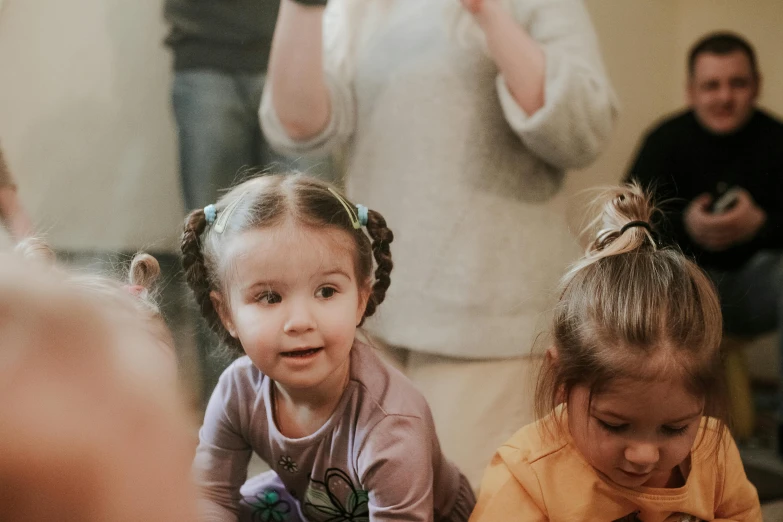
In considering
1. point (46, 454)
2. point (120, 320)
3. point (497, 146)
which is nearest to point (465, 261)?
point (497, 146)

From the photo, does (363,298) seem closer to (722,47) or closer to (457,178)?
(457,178)

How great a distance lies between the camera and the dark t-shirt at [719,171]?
1.24 m

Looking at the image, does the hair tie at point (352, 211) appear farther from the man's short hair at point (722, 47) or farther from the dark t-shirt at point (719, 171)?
the man's short hair at point (722, 47)

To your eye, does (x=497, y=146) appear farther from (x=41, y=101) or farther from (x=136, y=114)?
(x=41, y=101)

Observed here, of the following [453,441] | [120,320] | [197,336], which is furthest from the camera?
[453,441]

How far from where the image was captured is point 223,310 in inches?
34.8

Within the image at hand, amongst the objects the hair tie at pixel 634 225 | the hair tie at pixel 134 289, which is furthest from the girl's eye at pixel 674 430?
the hair tie at pixel 134 289

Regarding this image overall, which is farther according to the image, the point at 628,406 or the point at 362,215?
the point at 362,215

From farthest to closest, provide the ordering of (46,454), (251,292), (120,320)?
1. (251,292)
2. (120,320)
3. (46,454)

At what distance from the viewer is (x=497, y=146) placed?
1.16 meters

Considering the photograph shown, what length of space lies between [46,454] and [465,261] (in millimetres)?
767

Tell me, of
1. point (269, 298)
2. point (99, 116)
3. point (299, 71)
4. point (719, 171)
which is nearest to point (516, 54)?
point (299, 71)

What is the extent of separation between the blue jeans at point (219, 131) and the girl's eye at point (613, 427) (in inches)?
22.0

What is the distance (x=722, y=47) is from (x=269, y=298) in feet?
3.07
